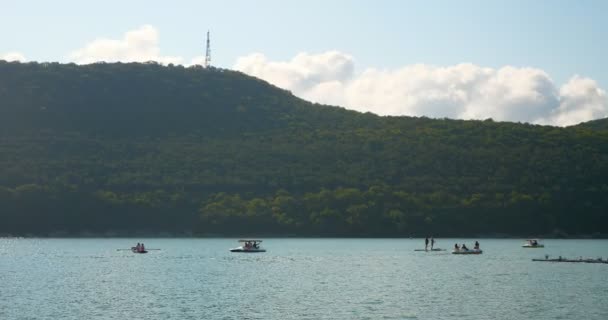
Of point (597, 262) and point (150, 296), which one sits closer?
point (150, 296)

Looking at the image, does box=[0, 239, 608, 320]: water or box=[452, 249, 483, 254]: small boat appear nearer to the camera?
box=[0, 239, 608, 320]: water

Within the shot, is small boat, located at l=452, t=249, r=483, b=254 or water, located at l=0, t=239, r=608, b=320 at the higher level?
small boat, located at l=452, t=249, r=483, b=254

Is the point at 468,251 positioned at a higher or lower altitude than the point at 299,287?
higher

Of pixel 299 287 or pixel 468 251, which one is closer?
pixel 299 287

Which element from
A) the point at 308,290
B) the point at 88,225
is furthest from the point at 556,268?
the point at 88,225

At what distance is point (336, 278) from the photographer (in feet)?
316

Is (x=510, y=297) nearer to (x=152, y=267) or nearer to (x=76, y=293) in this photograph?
(x=76, y=293)

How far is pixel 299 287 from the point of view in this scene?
8675cm

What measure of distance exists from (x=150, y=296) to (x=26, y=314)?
13.6m

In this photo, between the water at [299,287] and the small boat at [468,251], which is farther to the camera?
the small boat at [468,251]

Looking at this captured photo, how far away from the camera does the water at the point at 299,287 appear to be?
2694 inches

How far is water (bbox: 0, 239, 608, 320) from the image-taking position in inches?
2694

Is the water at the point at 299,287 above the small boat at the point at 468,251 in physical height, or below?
below

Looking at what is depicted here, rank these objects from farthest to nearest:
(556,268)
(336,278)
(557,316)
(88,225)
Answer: (88,225) → (556,268) → (336,278) → (557,316)
